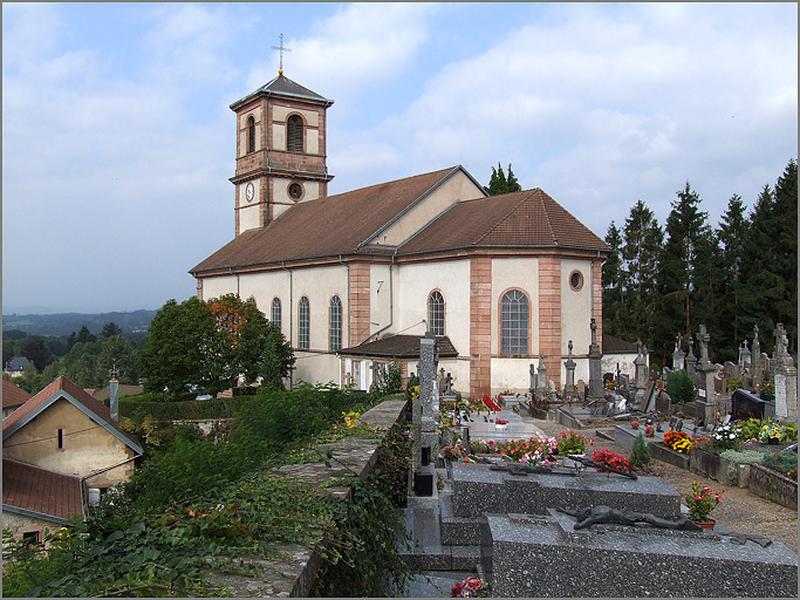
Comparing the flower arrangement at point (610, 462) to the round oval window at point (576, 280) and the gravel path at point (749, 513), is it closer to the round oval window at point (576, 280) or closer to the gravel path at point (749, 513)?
the gravel path at point (749, 513)

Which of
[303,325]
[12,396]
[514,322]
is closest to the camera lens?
[514,322]

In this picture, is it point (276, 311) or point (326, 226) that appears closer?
point (326, 226)

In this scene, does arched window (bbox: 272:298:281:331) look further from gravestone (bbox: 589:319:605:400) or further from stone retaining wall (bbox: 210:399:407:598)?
stone retaining wall (bbox: 210:399:407:598)

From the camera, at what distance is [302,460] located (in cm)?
653

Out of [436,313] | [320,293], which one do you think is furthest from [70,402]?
[320,293]

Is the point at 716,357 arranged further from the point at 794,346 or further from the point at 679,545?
the point at 679,545

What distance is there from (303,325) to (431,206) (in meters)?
8.81

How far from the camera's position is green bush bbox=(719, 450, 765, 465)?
12.4 m

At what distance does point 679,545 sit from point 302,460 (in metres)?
3.05

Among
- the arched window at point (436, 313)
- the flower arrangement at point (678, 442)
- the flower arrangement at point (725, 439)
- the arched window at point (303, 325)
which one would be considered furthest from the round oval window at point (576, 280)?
the flower arrangement at point (725, 439)

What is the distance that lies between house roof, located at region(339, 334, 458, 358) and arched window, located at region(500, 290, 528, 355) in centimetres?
204

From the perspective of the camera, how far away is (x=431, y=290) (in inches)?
1238

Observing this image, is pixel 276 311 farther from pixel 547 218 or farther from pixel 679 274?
pixel 679 274

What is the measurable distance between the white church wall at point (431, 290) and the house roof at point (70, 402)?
12.3 meters
